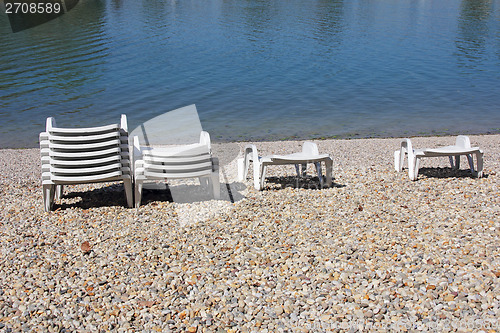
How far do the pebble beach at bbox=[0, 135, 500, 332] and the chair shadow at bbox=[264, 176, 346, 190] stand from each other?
0.16ft

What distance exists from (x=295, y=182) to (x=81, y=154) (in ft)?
10.4

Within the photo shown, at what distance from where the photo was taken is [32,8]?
153 ft

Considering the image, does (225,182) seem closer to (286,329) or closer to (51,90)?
(286,329)

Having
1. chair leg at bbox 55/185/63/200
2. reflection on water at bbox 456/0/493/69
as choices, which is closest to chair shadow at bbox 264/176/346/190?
chair leg at bbox 55/185/63/200

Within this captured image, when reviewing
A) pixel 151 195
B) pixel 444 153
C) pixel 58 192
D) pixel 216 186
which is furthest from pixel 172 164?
pixel 444 153

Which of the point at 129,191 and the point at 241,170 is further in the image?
the point at 241,170

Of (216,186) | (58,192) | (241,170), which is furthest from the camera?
(241,170)

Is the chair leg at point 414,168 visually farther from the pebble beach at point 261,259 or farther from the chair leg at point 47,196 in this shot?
the chair leg at point 47,196

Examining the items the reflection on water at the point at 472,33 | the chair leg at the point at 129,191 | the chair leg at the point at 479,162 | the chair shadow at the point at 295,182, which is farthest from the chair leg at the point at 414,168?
the reflection on water at the point at 472,33

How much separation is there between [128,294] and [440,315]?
2.66 metres

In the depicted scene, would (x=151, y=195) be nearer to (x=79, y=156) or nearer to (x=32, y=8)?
(x=79, y=156)

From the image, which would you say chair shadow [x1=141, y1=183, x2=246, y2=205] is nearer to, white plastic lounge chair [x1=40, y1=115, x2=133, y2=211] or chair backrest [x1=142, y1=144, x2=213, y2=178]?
chair backrest [x1=142, y1=144, x2=213, y2=178]

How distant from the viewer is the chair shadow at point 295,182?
23.9 ft

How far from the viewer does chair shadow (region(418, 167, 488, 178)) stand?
7.72 metres
